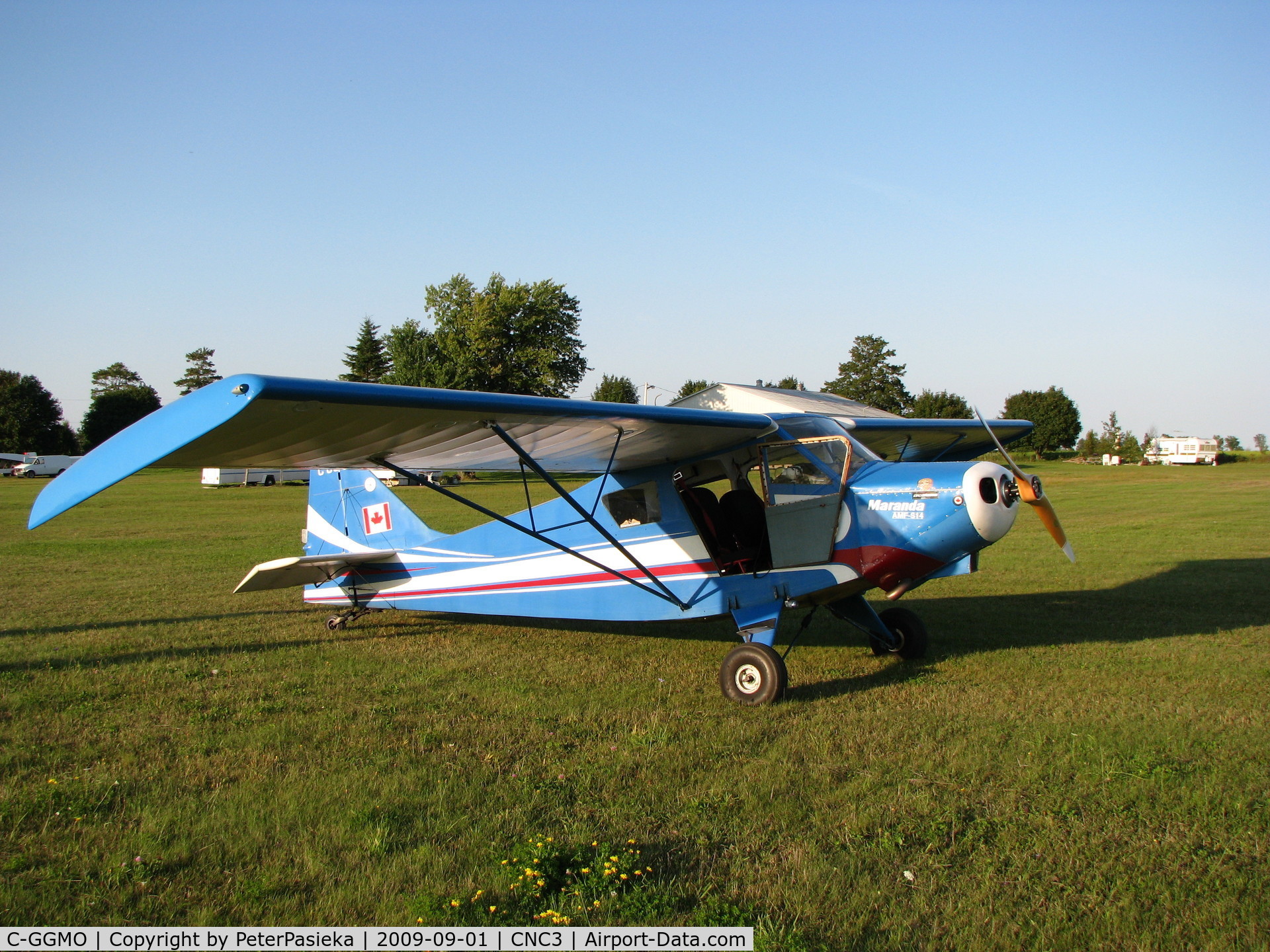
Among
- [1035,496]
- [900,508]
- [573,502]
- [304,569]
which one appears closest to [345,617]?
[304,569]

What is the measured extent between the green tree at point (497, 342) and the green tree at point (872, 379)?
33.4 meters

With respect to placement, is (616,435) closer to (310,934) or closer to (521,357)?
(310,934)

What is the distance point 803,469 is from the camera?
6.57m

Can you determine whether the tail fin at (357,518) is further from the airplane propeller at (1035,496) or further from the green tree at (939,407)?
the green tree at (939,407)

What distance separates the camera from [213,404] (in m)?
3.92

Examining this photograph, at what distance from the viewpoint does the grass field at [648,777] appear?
3115mm

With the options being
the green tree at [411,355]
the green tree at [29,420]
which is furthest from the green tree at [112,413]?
the green tree at [411,355]

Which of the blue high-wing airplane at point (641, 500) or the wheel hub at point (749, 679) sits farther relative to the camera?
the wheel hub at point (749, 679)

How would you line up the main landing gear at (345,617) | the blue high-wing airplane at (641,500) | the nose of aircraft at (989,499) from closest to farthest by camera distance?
the blue high-wing airplane at (641,500)
the nose of aircraft at (989,499)
the main landing gear at (345,617)

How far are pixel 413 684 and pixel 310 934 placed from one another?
366 centimetres

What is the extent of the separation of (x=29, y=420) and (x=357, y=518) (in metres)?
89.2

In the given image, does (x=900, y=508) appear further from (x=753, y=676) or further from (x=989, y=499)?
(x=753, y=676)
